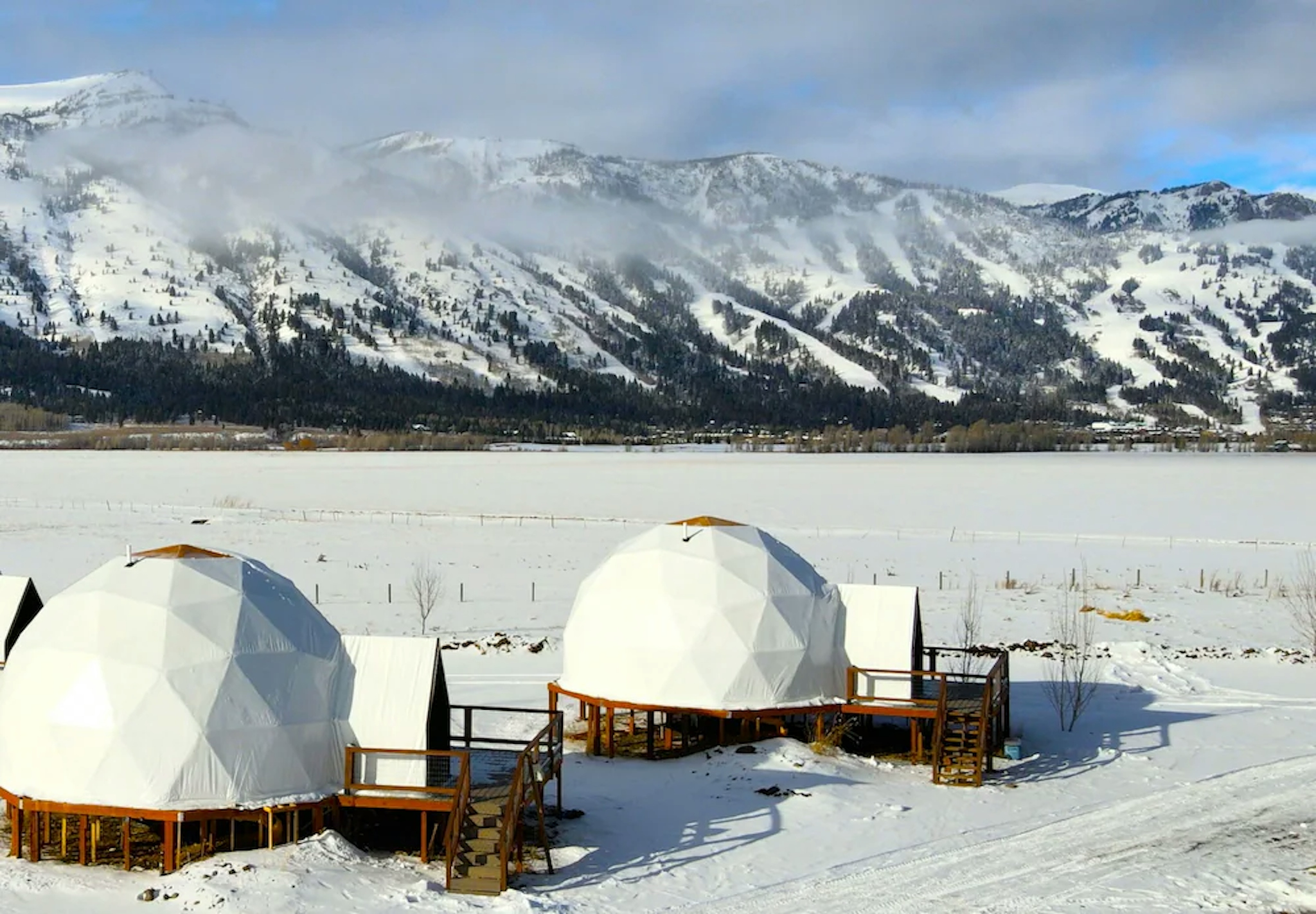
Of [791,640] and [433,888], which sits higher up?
[791,640]

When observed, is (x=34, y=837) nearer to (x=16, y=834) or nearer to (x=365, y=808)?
(x=16, y=834)

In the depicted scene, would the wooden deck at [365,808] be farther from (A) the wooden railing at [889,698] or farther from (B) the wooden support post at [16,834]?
(A) the wooden railing at [889,698]

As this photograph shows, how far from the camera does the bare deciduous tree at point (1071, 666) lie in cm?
3538

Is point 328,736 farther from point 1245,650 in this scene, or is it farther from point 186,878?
point 1245,650

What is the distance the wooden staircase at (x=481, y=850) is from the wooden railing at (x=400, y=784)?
516 mm

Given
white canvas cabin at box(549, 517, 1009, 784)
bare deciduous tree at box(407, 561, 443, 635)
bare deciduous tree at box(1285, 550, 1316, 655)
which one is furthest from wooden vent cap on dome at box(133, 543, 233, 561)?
bare deciduous tree at box(1285, 550, 1316, 655)

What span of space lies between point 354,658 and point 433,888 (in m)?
4.78

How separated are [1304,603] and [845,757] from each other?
29526mm

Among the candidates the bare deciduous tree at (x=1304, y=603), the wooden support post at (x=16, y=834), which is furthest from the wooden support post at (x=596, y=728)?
the bare deciduous tree at (x=1304, y=603)

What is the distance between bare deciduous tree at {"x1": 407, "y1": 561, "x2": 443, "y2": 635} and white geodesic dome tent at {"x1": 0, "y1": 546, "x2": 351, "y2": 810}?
2123 centimetres

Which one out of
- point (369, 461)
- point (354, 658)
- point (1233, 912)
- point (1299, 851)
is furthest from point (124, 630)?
point (369, 461)

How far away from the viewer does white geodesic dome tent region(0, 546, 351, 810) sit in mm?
22156

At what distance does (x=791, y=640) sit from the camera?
3144 cm

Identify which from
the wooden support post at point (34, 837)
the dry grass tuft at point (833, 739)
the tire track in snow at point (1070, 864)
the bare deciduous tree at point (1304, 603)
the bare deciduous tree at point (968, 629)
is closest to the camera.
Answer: the tire track in snow at point (1070, 864)
